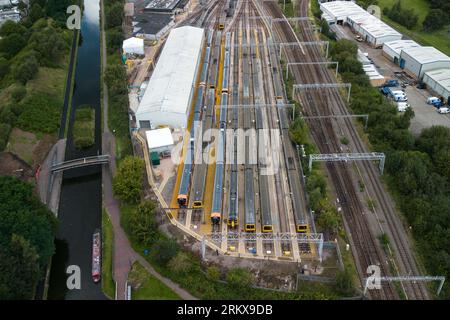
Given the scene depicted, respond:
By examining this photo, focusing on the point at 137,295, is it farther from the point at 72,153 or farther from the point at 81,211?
the point at 72,153

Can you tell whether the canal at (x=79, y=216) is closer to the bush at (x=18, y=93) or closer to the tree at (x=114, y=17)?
the bush at (x=18, y=93)

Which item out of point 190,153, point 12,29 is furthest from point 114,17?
point 190,153

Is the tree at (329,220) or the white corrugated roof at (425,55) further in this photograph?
Answer: the white corrugated roof at (425,55)

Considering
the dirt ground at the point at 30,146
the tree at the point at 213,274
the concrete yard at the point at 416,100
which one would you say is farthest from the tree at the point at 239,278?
the concrete yard at the point at 416,100

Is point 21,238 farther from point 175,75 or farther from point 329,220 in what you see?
point 175,75

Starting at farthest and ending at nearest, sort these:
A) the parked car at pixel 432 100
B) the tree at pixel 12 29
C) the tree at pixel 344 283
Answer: the tree at pixel 12 29, the parked car at pixel 432 100, the tree at pixel 344 283

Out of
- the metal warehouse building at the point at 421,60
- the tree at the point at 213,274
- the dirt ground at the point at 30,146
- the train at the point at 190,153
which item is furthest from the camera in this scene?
the metal warehouse building at the point at 421,60
